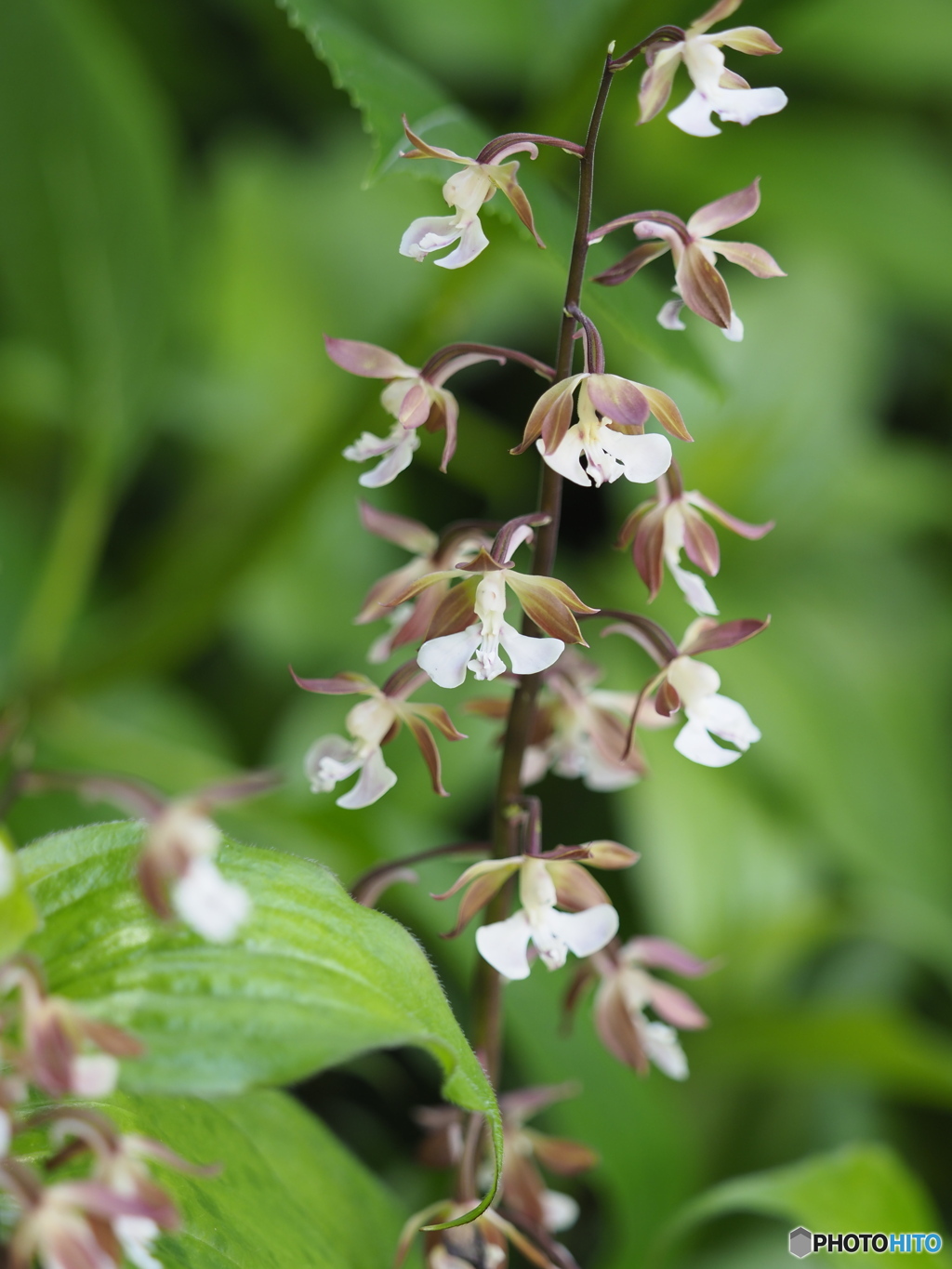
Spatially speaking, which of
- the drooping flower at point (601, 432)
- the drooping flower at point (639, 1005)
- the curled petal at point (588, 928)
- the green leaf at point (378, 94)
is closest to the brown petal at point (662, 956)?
the drooping flower at point (639, 1005)

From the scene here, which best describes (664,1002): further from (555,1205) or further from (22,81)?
(22,81)

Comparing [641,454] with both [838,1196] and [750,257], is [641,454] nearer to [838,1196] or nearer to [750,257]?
[750,257]

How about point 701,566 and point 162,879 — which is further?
point 701,566

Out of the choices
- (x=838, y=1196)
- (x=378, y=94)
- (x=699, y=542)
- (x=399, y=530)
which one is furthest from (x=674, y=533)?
(x=838, y=1196)

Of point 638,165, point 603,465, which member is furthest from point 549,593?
point 638,165

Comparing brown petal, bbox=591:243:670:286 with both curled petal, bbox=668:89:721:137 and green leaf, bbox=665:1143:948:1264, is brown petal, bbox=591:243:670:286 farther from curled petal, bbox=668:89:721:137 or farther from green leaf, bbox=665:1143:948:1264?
green leaf, bbox=665:1143:948:1264

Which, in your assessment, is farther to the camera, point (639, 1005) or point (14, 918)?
point (639, 1005)

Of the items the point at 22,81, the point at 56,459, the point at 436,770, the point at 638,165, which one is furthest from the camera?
the point at 638,165
